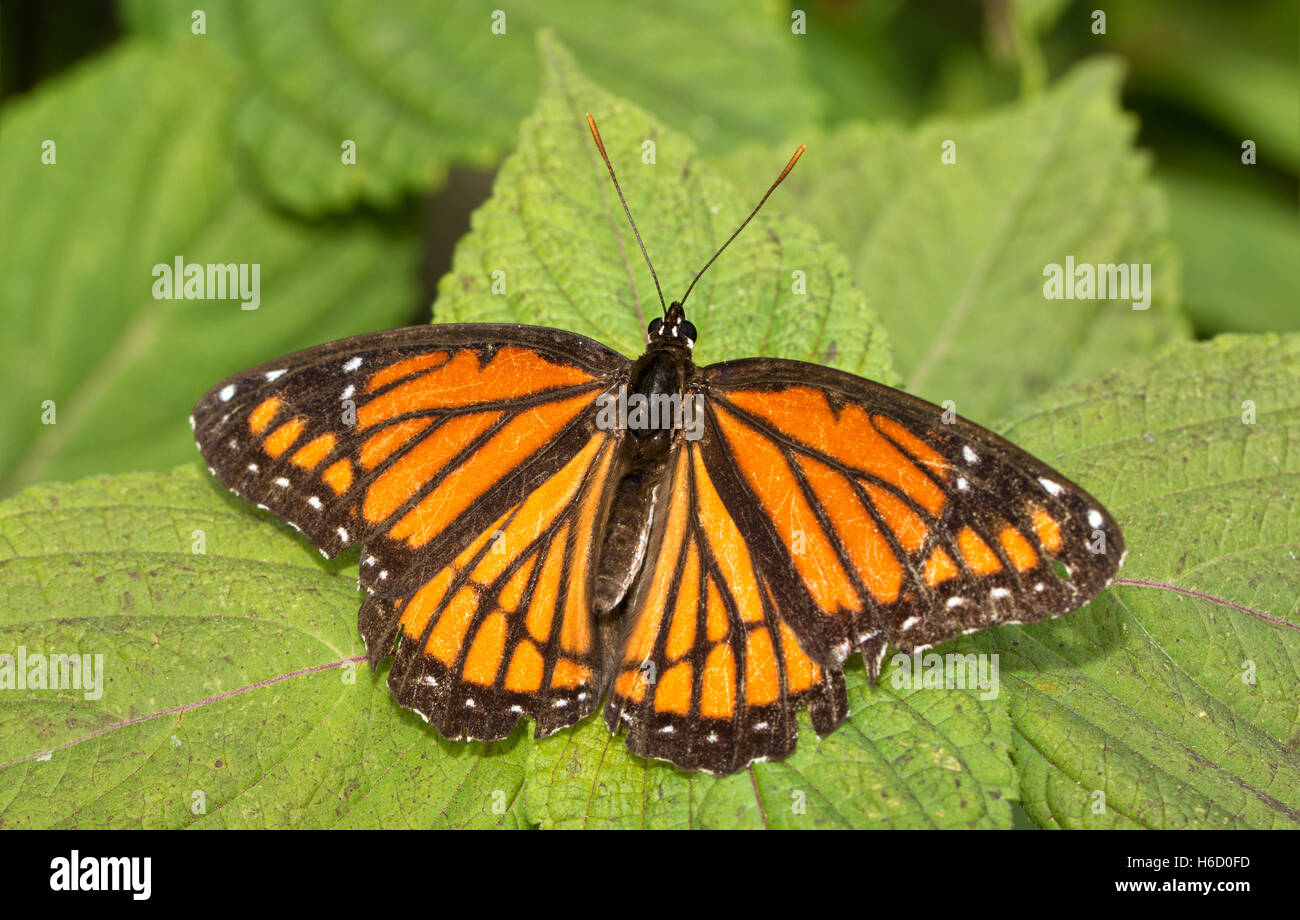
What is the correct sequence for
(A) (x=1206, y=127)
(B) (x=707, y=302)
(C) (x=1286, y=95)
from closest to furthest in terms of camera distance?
(B) (x=707, y=302)
(C) (x=1286, y=95)
(A) (x=1206, y=127)

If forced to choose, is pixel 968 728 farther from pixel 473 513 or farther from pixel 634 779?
pixel 473 513

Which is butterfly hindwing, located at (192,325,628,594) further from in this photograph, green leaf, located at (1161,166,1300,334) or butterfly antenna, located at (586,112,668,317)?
green leaf, located at (1161,166,1300,334)

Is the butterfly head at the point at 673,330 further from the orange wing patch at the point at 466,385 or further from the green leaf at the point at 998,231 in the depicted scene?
the green leaf at the point at 998,231

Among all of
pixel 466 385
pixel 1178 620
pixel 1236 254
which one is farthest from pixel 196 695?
pixel 1236 254

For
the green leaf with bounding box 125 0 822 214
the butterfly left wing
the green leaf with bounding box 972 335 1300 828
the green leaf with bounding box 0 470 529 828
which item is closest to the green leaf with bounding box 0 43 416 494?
the green leaf with bounding box 125 0 822 214

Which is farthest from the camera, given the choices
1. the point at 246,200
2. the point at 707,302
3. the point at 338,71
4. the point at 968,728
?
the point at 246,200

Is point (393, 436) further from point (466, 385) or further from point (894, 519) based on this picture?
point (894, 519)

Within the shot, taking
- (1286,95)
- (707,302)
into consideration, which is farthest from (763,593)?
(1286,95)
